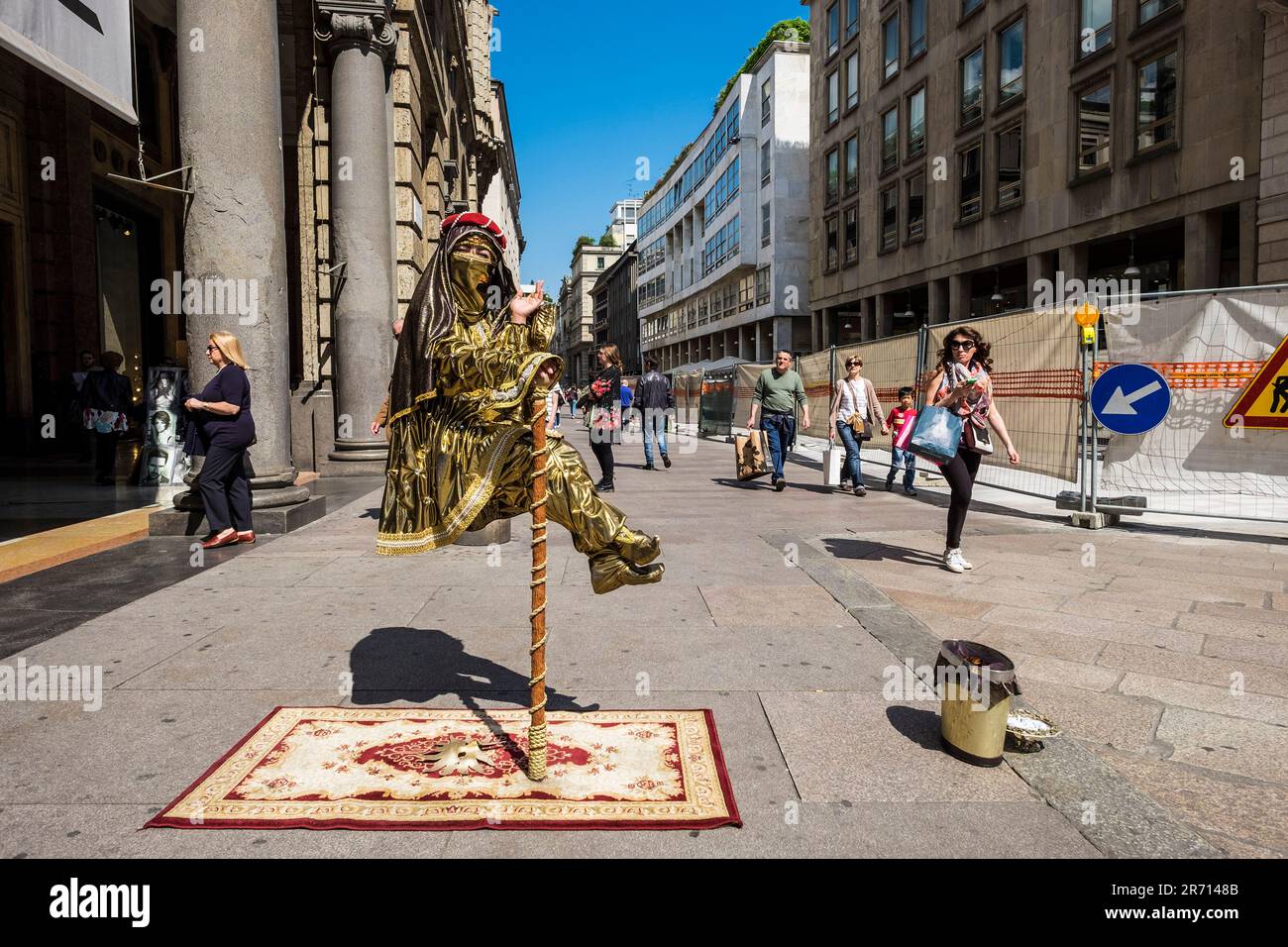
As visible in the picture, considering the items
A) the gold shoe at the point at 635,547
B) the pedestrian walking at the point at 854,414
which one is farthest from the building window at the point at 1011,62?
the gold shoe at the point at 635,547

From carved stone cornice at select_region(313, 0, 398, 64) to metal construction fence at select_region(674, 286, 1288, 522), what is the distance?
9777mm

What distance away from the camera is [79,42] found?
24.9 feet

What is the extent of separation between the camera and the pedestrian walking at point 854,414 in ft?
39.9

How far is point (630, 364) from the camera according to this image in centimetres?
10150

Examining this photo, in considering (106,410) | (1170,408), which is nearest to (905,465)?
(1170,408)

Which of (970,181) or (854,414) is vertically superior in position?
(970,181)

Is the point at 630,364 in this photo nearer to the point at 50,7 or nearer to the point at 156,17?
the point at 156,17

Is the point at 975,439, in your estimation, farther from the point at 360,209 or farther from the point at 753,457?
the point at 360,209

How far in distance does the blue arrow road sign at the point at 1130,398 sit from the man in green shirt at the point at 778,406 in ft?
15.7

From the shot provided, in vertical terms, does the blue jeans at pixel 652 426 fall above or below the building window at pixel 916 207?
below

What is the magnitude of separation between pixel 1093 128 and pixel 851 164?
52.6 feet

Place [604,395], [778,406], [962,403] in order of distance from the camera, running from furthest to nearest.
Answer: [604,395], [778,406], [962,403]

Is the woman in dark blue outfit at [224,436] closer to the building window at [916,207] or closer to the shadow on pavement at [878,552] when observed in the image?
the shadow on pavement at [878,552]

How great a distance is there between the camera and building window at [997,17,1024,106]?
27.2 metres
